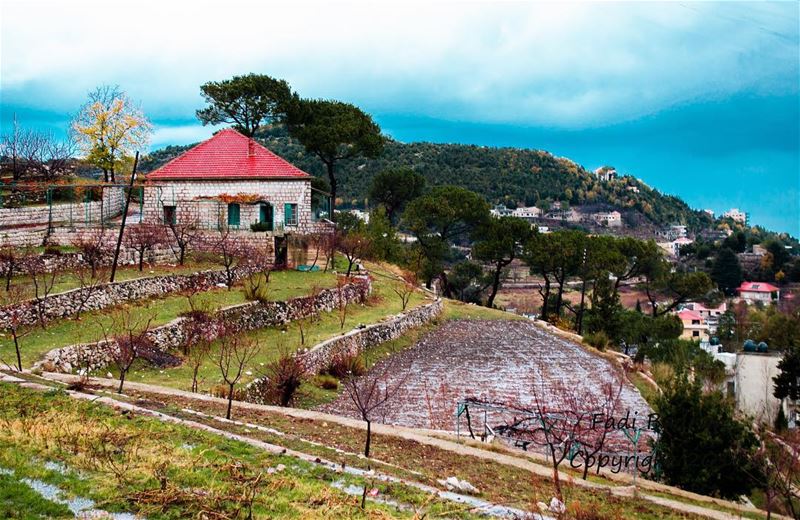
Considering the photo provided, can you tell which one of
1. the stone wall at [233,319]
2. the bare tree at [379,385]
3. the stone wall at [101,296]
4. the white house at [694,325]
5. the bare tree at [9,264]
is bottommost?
the white house at [694,325]

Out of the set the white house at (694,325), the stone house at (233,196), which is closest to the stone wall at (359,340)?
the stone house at (233,196)

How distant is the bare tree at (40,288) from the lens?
17531 mm

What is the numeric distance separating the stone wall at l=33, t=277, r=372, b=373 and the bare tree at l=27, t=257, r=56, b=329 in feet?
8.33

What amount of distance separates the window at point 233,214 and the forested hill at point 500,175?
49042 millimetres

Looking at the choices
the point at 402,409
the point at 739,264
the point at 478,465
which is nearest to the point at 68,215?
the point at 402,409

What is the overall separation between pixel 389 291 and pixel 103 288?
51.7ft

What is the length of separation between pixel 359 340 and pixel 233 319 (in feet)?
14.5

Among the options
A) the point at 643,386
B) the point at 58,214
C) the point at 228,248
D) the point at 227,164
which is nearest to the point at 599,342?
the point at 643,386

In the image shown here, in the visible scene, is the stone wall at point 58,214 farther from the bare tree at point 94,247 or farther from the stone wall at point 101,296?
the stone wall at point 101,296

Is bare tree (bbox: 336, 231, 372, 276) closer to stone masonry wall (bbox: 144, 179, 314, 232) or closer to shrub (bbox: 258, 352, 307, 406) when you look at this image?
stone masonry wall (bbox: 144, 179, 314, 232)

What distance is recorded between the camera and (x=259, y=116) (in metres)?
42.1

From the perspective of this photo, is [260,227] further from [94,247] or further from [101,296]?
[101,296]

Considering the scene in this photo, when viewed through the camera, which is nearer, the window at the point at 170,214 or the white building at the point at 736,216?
the window at the point at 170,214

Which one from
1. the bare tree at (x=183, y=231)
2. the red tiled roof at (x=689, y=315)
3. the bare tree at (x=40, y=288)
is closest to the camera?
the bare tree at (x=40, y=288)
